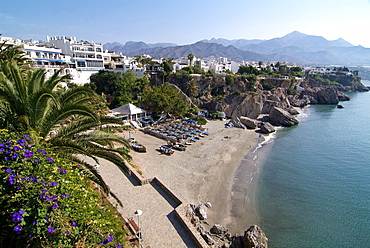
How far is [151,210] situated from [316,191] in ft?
53.7

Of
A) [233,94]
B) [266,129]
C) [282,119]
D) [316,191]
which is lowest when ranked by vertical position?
[316,191]

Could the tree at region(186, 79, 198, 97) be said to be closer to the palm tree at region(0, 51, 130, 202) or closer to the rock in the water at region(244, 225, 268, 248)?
the rock in the water at region(244, 225, 268, 248)

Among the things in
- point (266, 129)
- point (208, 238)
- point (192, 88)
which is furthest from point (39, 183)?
point (192, 88)

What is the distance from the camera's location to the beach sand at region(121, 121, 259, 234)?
608 inches

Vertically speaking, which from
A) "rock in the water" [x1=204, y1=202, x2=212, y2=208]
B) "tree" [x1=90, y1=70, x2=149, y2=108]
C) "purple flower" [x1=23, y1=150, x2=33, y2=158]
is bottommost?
"rock in the water" [x1=204, y1=202, x2=212, y2=208]

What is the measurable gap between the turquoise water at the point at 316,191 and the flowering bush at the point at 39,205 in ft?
42.2

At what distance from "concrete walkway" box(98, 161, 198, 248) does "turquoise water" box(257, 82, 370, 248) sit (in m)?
7.06

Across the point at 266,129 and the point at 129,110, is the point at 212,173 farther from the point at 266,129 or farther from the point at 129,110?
the point at 266,129

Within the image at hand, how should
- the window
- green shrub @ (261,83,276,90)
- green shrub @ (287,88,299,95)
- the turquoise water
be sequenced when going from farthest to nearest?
green shrub @ (287,88,299,95), green shrub @ (261,83,276,90), the window, the turquoise water

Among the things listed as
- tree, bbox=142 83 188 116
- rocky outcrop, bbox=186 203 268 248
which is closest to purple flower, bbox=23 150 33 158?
rocky outcrop, bbox=186 203 268 248

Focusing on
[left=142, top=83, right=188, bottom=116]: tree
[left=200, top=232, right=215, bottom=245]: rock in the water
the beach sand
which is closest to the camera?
[left=200, top=232, right=215, bottom=245]: rock in the water

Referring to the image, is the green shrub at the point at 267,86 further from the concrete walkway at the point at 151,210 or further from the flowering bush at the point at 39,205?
the flowering bush at the point at 39,205

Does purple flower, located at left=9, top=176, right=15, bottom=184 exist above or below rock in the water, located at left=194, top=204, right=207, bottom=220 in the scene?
above

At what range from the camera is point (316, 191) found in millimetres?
19422
